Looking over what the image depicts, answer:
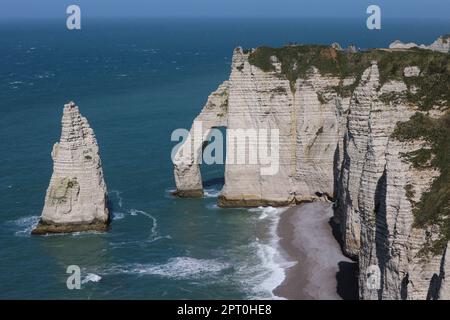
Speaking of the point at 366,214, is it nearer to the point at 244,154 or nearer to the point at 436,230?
the point at 436,230

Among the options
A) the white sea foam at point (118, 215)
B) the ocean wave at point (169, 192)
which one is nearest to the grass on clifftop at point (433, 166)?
the white sea foam at point (118, 215)

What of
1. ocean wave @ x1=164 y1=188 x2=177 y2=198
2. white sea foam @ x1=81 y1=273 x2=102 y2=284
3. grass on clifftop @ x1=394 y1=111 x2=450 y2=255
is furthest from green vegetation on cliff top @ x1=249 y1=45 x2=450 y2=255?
white sea foam @ x1=81 y1=273 x2=102 y2=284

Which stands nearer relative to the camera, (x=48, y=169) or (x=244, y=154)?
(x=244, y=154)

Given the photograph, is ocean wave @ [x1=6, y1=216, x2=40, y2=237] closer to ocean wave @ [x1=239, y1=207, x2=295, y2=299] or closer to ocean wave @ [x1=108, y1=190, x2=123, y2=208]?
ocean wave @ [x1=108, y1=190, x2=123, y2=208]

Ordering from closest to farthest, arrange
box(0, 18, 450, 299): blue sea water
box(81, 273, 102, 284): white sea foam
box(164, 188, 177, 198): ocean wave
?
1. box(0, 18, 450, 299): blue sea water
2. box(81, 273, 102, 284): white sea foam
3. box(164, 188, 177, 198): ocean wave

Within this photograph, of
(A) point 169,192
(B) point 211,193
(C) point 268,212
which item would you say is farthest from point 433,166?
(A) point 169,192
